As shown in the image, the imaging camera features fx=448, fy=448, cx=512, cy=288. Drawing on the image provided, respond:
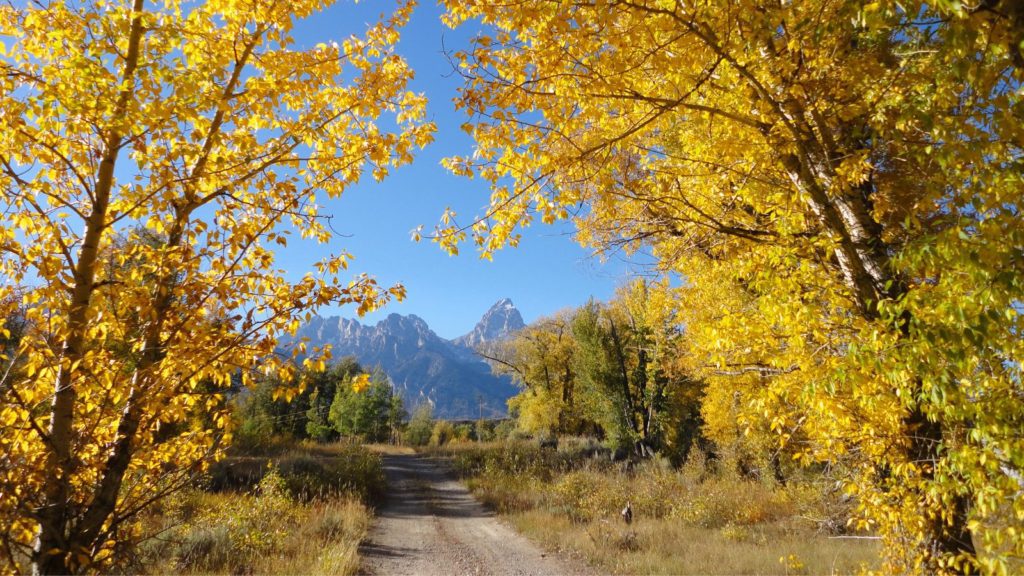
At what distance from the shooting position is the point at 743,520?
12375 mm

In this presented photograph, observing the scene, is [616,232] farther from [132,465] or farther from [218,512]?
[218,512]

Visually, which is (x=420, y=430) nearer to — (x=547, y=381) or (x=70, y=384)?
(x=547, y=381)

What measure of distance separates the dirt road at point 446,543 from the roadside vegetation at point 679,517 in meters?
0.60

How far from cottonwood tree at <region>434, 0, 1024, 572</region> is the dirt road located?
21.3ft

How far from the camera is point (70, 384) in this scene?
2.58 meters

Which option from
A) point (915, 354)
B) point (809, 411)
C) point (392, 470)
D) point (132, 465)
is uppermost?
point (915, 354)

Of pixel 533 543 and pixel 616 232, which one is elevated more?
pixel 616 232

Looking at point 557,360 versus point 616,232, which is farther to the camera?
point 557,360

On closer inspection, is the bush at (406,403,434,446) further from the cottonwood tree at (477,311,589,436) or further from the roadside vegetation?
the roadside vegetation

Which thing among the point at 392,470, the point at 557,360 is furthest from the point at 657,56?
the point at 557,360

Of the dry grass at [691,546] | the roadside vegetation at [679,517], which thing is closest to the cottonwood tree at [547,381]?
the roadside vegetation at [679,517]

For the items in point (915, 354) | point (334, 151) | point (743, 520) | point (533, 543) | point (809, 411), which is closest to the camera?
point (915, 354)

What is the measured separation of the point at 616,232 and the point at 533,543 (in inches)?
304

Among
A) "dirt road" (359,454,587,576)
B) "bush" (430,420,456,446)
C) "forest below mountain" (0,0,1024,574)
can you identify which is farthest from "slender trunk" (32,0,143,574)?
"bush" (430,420,456,446)
